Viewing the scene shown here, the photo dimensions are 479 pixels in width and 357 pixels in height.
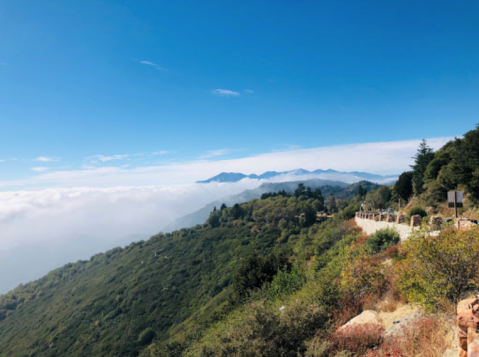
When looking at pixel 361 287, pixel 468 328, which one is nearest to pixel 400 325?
pixel 468 328

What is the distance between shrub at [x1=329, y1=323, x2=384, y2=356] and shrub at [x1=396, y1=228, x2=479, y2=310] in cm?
162

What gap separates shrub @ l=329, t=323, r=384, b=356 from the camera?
7.74 meters

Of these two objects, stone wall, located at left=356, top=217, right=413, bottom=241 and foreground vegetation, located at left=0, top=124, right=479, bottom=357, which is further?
stone wall, located at left=356, top=217, right=413, bottom=241

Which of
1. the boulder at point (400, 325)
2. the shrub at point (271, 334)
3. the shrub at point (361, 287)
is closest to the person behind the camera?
the boulder at point (400, 325)

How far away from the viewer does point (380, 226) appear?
2309 cm

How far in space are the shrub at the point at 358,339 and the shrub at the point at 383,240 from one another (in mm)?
11463

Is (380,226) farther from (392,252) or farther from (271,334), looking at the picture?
(271,334)

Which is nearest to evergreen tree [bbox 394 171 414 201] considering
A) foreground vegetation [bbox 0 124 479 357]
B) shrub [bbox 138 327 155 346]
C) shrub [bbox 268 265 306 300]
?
foreground vegetation [bbox 0 124 479 357]

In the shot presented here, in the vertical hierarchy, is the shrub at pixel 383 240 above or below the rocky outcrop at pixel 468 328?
below

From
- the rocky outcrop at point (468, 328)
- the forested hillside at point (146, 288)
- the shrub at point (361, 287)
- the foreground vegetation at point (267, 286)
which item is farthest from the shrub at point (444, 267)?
the forested hillside at point (146, 288)

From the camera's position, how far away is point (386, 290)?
448 inches

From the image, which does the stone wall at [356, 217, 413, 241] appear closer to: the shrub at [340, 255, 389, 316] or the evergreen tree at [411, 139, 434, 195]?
the shrub at [340, 255, 389, 316]

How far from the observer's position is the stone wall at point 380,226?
59.6 ft

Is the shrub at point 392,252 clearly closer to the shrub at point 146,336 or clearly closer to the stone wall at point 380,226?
the stone wall at point 380,226
